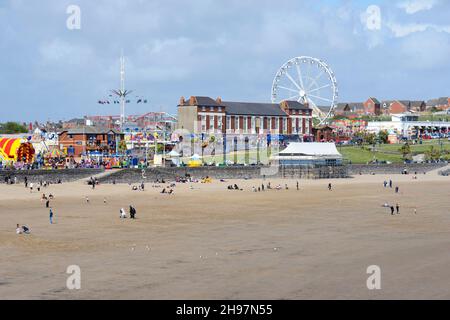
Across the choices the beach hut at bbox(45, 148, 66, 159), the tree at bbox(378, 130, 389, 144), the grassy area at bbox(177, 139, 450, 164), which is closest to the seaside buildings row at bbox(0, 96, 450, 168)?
the beach hut at bbox(45, 148, 66, 159)

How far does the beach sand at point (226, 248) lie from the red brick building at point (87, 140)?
54.1 meters

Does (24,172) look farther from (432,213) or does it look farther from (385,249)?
(385,249)

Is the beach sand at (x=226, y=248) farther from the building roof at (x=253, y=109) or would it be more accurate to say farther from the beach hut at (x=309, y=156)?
the building roof at (x=253, y=109)

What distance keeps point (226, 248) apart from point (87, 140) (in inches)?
3318

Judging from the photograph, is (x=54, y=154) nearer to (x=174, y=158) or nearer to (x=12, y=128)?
(x=174, y=158)

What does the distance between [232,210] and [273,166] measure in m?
39.9

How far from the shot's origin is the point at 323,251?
32625mm

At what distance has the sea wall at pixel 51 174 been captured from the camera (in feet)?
241

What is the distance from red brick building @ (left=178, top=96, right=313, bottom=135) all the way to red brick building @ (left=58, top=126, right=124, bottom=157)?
16533 mm

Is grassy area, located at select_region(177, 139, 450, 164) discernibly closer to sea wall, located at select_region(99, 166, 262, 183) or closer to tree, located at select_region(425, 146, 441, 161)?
tree, located at select_region(425, 146, 441, 161)

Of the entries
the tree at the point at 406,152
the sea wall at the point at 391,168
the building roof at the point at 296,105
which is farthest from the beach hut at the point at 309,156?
the building roof at the point at 296,105

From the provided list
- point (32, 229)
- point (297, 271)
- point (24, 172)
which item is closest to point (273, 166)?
point (24, 172)

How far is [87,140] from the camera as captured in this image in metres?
115

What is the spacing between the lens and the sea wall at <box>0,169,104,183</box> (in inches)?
2886
